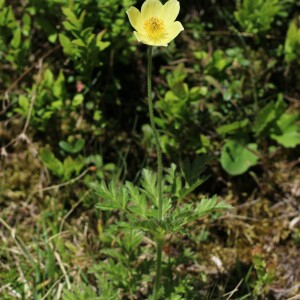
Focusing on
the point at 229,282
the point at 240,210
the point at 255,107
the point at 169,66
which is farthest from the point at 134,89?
the point at 229,282

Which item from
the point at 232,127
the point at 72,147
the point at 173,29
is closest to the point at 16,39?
the point at 72,147

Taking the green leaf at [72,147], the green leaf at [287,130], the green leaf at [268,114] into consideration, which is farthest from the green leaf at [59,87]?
the green leaf at [287,130]

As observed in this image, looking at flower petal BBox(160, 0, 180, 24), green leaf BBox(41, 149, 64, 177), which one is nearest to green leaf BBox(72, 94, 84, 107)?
green leaf BBox(41, 149, 64, 177)

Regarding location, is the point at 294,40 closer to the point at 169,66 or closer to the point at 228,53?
the point at 228,53

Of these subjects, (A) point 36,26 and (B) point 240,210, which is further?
(A) point 36,26

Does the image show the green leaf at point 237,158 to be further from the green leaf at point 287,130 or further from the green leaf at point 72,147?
the green leaf at point 72,147

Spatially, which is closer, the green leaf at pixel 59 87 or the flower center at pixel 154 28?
the flower center at pixel 154 28

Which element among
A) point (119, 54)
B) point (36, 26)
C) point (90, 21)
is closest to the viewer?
point (90, 21)
